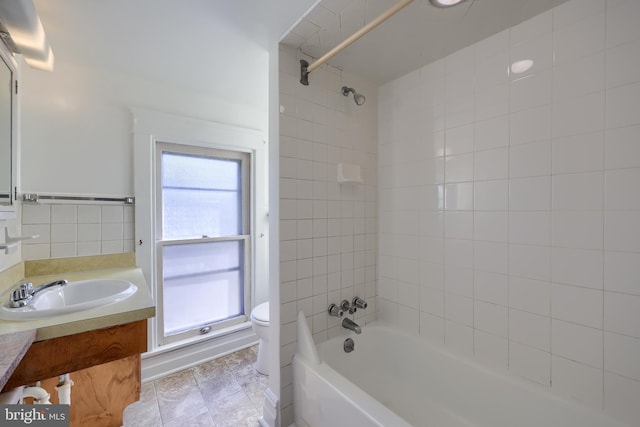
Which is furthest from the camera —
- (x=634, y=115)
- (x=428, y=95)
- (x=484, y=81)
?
(x=428, y=95)

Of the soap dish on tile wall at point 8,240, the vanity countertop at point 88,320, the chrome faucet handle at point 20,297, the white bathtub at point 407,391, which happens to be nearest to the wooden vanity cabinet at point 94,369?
the vanity countertop at point 88,320

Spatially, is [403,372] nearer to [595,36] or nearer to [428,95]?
[428,95]

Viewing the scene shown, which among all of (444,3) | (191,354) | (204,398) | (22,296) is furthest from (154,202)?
(444,3)

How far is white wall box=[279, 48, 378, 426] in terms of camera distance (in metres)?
1.49

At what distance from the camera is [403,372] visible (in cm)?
171

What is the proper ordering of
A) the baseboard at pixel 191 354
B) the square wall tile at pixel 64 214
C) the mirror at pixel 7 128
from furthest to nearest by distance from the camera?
the baseboard at pixel 191 354
the square wall tile at pixel 64 214
the mirror at pixel 7 128

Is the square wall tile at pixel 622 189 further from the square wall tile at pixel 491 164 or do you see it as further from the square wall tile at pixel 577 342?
the square wall tile at pixel 577 342

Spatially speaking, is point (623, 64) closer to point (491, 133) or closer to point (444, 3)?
point (491, 133)

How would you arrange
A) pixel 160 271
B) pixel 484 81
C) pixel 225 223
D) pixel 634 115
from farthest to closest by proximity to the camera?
pixel 225 223 → pixel 160 271 → pixel 484 81 → pixel 634 115

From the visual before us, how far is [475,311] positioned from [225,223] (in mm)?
2085

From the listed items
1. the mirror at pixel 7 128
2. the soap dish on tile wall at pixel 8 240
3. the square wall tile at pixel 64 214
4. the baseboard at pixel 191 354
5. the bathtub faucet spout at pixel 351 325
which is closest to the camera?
the soap dish on tile wall at pixel 8 240

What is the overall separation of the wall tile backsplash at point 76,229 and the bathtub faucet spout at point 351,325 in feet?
5.43

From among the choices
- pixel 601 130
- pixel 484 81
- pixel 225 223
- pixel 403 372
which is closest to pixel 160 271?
pixel 225 223

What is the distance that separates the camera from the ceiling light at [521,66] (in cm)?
126
